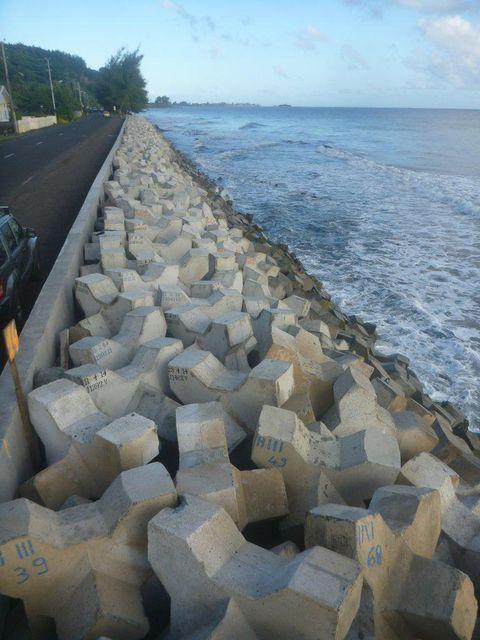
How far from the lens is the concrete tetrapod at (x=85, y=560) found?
6.24ft

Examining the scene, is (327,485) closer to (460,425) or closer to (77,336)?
(77,336)

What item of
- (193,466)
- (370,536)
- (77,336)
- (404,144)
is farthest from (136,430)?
(404,144)

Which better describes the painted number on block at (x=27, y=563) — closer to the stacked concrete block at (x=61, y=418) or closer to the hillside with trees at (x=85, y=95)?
the stacked concrete block at (x=61, y=418)

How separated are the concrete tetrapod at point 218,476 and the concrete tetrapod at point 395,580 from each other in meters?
0.37

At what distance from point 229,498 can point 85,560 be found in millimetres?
691

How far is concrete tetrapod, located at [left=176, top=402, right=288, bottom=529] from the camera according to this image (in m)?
2.25

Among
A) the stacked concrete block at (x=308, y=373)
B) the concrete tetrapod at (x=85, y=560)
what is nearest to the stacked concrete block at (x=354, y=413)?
the stacked concrete block at (x=308, y=373)

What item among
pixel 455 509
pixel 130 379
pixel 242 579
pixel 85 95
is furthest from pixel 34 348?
pixel 85 95

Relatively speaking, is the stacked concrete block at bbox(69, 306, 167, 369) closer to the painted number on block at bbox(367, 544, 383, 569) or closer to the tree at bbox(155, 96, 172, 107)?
the painted number on block at bbox(367, 544, 383, 569)

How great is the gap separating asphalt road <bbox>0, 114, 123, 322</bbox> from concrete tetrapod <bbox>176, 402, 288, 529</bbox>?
388cm

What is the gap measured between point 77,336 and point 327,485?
255 cm

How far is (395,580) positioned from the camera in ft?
6.89

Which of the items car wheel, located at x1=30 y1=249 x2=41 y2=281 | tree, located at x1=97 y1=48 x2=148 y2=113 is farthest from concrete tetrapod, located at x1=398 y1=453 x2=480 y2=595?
tree, located at x1=97 y1=48 x2=148 y2=113

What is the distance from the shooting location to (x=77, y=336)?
4.05 m
